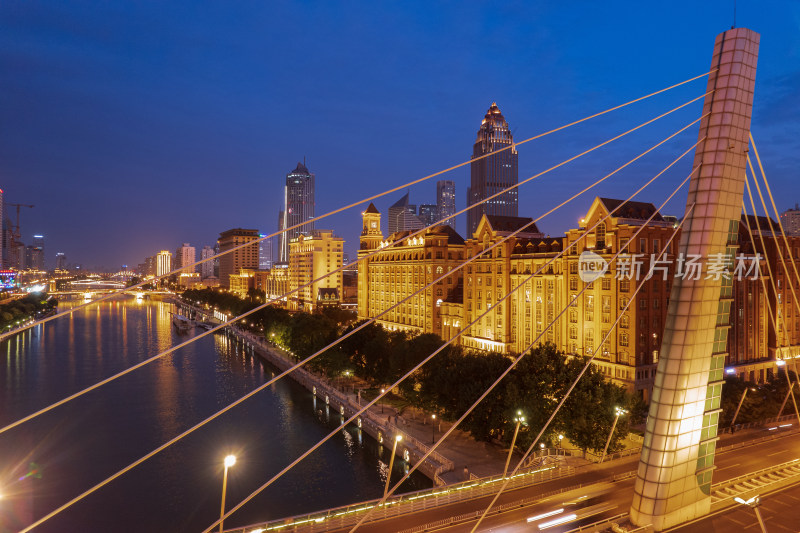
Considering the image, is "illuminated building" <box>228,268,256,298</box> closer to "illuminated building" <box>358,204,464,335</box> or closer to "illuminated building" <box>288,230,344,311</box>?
"illuminated building" <box>288,230,344,311</box>

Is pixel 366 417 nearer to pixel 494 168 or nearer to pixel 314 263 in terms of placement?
pixel 314 263

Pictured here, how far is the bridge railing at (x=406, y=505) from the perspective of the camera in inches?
632

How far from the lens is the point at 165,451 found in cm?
3053

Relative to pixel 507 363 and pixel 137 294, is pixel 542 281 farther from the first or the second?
pixel 137 294

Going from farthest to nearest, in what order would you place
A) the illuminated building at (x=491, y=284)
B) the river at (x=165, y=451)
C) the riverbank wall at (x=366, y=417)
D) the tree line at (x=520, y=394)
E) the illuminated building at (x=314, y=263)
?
the illuminated building at (x=314, y=263)
the illuminated building at (x=491, y=284)
the riverbank wall at (x=366, y=417)
the tree line at (x=520, y=394)
the river at (x=165, y=451)

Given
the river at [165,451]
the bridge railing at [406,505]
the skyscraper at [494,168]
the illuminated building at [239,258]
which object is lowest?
the river at [165,451]

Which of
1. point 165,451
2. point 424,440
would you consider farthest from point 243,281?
point 424,440

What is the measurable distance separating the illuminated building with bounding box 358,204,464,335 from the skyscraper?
68594 millimetres

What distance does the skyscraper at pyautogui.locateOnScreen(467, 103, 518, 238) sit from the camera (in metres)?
139

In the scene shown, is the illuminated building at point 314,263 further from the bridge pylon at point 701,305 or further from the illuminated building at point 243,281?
the bridge pylon at point 701,305

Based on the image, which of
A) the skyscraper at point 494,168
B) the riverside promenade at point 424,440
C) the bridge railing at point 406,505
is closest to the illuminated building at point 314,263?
the skyscraper at point 494,168

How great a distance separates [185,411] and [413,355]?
18.0 m

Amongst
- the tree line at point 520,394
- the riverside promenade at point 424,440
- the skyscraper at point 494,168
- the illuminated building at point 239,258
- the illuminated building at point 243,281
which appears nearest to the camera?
the tree line at point 520,394

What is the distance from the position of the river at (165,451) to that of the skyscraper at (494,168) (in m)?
98.3
